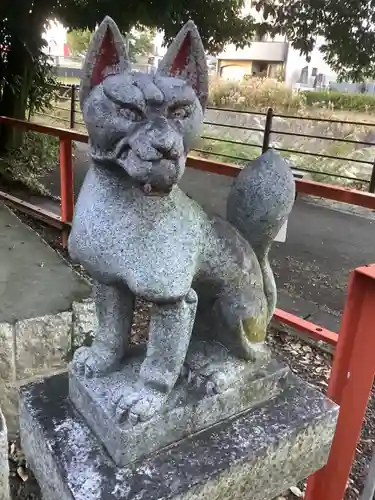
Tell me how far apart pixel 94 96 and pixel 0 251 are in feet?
6.58

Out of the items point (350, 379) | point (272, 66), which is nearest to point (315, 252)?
point (350, 379)

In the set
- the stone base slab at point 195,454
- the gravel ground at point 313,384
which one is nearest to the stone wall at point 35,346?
the gravel ground at point 313,384

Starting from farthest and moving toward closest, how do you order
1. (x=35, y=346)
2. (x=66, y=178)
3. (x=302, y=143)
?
(x=302, y=143)
(x=66, y=178)
(x=35, y=346)

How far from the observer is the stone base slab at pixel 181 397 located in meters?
1.02

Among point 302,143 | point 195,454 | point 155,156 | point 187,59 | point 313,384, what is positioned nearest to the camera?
point 155,156

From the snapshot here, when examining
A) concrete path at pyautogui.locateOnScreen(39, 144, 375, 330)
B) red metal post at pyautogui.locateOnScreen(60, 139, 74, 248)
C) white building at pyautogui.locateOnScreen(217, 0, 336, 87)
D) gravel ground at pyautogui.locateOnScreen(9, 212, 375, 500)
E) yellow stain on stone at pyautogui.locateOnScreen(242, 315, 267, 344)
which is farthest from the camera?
white building at pyautogui.locateOnScreen(217, 0, 336, 87)

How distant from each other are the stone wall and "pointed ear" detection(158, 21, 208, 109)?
1.33 m

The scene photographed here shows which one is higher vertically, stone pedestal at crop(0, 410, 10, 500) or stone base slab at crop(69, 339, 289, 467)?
stone base slab at crop(69, 339, 289, 467)

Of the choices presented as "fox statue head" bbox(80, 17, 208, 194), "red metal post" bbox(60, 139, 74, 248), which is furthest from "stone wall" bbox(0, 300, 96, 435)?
"red metal post" bbox(60, 139, 74, 248)

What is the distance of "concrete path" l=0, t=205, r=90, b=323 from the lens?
2.03 metres

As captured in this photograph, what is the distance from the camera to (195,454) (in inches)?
42.1

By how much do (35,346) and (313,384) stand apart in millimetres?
1263

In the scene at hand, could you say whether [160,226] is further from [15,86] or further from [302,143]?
[302,143]

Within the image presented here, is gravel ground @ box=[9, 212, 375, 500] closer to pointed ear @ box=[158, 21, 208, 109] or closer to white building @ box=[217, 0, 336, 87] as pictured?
pointed ear @ box=[158, 21, 208, 109]
